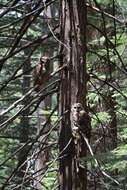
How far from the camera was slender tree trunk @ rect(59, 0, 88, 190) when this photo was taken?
10.6 feet

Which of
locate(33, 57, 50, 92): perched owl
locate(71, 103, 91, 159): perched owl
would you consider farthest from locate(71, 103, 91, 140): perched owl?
locate(33, 57, 50, 92): perched owl

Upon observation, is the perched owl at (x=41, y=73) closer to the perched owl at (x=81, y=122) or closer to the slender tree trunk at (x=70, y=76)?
the slender tree trunk at (x=70, y=76)

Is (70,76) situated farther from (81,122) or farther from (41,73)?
Answer: (81,122)

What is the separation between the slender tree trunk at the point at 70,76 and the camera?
127 inches

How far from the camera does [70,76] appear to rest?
10.9 ft

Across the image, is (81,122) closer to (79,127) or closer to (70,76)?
(79,127)

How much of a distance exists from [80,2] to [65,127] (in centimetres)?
99

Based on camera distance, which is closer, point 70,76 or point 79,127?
point 79,127

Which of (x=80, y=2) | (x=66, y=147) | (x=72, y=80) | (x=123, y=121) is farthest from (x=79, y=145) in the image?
(x=123, y=121)

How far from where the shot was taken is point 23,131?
616 inches

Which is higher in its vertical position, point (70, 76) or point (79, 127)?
point (70, 76)

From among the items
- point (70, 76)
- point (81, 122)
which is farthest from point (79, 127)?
point (70, 76)

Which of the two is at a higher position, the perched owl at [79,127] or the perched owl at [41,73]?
the perched owl at [41,73]

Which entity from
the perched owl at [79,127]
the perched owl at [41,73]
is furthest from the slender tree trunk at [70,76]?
the perched owl at [41,73]
